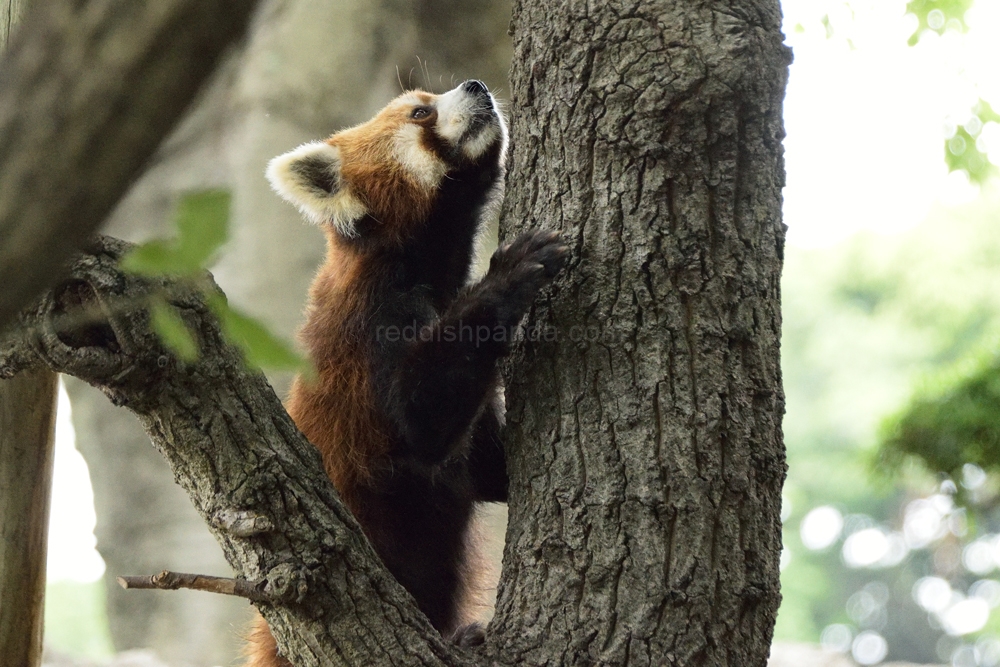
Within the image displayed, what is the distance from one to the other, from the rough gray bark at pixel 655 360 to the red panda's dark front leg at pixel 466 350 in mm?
100

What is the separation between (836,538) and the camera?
23531mm

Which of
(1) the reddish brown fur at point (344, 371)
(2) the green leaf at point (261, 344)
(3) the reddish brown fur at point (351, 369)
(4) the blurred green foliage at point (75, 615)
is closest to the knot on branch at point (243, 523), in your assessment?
(1) the reddish brown fur at point (344, 371)

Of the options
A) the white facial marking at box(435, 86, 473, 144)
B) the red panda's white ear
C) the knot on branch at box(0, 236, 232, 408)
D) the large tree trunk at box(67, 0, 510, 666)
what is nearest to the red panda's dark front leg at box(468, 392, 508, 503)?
the red panda's white ear

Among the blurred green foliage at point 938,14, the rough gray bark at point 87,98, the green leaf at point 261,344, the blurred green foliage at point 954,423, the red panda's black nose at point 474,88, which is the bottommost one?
the green leaf at point 261,344

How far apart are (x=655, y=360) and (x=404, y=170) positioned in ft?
6.52

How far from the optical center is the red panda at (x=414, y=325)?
9.73 ft

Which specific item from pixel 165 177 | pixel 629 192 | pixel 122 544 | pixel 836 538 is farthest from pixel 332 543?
pixel 836 538

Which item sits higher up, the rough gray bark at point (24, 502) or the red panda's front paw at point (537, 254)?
the red panda's front paw at point (537, 254)

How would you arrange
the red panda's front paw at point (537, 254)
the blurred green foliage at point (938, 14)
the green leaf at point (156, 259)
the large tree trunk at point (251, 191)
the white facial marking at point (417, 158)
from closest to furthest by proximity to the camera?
the green leaf at point (156, 259), the red panda's front paw at point (537, 254), the white facial marking at point (417, 158), the blurred green foliage at point (938, 14), the large tree trunk at point (251, 191)

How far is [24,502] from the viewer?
10.3ft

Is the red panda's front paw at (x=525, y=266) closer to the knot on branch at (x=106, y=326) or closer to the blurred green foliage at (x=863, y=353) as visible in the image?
the knot on branch at (x=106, y=326)

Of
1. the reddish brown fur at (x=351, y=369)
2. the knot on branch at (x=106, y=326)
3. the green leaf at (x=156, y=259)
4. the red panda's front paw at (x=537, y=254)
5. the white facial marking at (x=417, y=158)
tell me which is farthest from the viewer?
the white facial marking at (x=417, y=158)

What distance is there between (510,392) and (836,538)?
23070 mm

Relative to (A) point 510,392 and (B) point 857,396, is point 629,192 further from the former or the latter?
(B) point 857,396
